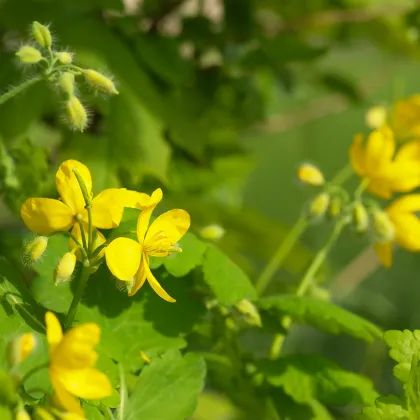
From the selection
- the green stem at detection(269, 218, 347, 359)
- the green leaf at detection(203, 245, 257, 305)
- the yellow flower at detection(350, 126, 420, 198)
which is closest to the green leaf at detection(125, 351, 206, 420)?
the green leaf at detection(203, 245, 257, 305)

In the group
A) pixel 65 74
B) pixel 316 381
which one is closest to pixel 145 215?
pixel 65 74

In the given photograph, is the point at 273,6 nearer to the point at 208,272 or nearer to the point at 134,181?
the point at 134,181

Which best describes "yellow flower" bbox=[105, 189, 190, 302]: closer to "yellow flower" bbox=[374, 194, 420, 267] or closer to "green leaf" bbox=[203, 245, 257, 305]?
"green leaf" bbox=[203, 245, 257, 305]

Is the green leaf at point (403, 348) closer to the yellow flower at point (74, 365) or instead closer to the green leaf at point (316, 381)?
the green leaf at point (316, 381)

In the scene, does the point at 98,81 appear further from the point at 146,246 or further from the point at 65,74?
the point at 146,246

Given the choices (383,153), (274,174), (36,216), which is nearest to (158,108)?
(383,153)
